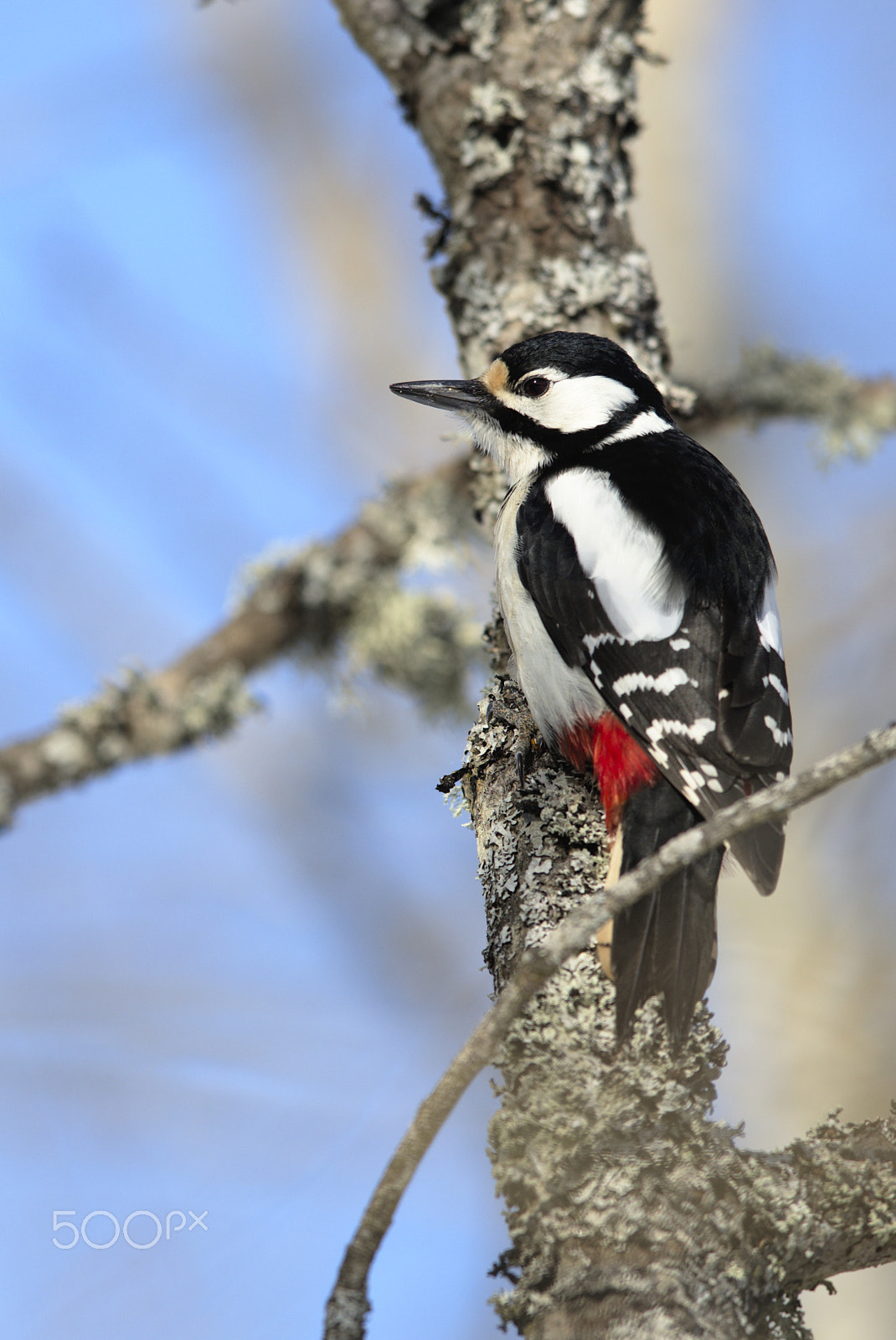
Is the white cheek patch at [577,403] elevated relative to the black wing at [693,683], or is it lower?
Result: elevated

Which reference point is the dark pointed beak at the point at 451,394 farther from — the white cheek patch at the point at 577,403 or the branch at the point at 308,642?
the branch at the point at 308,642

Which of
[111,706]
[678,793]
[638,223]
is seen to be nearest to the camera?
[678,793]

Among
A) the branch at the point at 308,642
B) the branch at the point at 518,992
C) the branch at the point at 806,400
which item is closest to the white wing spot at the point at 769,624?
the branch at the point at 308,642

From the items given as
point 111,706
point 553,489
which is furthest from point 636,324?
point 111,706

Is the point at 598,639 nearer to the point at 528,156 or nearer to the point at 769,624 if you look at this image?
the point at 769,624

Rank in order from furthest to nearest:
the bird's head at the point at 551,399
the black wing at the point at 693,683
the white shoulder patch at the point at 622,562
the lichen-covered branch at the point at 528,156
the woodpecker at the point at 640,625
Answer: the lichen-covered branch at the point at 528,156, the bird's head at the point at 551,399, the white shoulder patch at the point at 622,562, the black wing at the point at 693,683, the woodpecker at the point at 640,625

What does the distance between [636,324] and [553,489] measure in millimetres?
563

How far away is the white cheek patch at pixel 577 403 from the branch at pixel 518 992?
1650mm

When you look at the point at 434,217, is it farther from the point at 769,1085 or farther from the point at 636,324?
the point at 769,1085

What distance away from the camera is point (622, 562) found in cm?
239

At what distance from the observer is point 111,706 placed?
320 centimetres

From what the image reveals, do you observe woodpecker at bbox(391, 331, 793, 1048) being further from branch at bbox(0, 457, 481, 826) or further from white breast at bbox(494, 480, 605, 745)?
branch at bbox(0, 457, 481, 826)

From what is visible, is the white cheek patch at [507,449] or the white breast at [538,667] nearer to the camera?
the white breast at [538,667]

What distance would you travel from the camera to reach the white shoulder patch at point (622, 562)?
2312 mm
